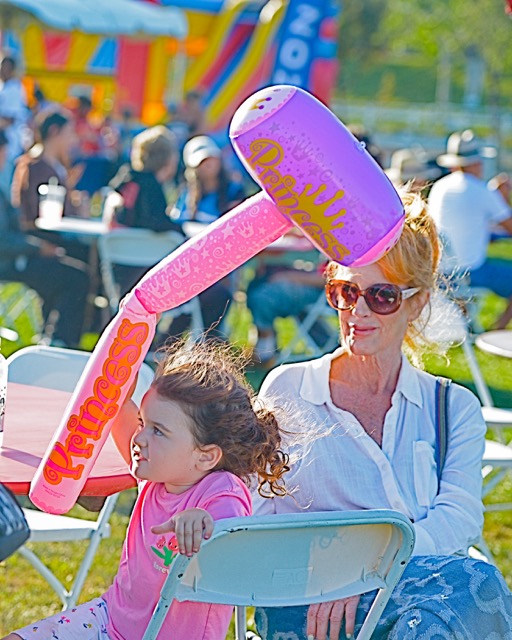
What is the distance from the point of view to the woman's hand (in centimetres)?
239

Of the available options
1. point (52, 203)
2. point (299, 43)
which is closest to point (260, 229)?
point (52, 203)

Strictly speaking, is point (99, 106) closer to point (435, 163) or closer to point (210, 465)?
point (435, 163)

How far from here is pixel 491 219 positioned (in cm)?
893

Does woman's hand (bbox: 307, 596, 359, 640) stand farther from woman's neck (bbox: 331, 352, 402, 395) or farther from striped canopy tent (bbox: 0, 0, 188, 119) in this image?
striped canopy tent (bbox: 0, 0, 188, 119)

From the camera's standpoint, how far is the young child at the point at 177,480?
226 centimetres

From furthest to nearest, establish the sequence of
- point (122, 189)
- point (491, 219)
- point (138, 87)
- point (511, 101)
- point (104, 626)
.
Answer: point (511, 101) < point (138, 87) < point (491, 219) < point (122, 189) < point (104, 626)

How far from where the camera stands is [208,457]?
2.31 m

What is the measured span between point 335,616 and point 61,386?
1296mm

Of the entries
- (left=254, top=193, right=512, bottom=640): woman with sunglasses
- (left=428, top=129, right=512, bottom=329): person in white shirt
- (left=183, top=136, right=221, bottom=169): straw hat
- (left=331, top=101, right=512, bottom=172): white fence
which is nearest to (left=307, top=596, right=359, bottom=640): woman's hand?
(left=254, top=193, right=512, bottom=640): woman with sunglasses

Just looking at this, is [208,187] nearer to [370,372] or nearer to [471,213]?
[471,213]

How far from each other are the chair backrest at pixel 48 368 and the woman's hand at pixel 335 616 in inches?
45.0

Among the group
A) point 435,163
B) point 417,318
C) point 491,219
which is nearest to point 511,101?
point 435,163

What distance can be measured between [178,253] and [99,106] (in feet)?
81.5

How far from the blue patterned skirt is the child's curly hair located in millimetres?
303
